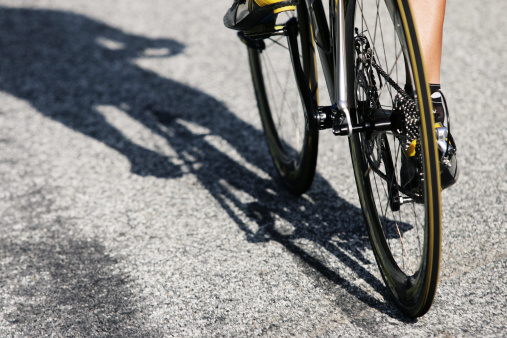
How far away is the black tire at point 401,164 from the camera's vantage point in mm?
1691

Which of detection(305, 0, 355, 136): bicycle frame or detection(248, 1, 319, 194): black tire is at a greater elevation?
detection(305, 0, 355, 136): bicycle frame

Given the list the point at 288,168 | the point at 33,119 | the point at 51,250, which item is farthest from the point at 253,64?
the point at 33,119

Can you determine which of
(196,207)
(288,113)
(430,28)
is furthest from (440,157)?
(288,113)

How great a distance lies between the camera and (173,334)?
85.7 inches

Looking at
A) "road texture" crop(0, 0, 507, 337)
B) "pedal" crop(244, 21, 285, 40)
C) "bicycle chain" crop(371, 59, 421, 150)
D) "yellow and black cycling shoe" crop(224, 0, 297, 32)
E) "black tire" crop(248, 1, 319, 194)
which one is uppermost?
"yellow and black cycling shoe" crop(224, 0, 297, 32)

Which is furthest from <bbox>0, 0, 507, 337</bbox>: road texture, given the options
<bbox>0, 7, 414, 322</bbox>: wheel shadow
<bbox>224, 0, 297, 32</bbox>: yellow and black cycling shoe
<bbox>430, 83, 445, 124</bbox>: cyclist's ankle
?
<bbox>224, 0, 297, 32</bbox>: yellow and black cycling shoe

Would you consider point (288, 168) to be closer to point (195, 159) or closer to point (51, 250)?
point (195, 159)

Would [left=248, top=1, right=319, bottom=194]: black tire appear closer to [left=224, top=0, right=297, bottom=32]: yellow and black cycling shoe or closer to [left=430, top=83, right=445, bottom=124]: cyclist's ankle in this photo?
[left=224, top=0, right=297, bottom=32]: yellow and black cycling shoe

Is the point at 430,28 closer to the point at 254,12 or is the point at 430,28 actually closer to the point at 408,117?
the point at 408,117

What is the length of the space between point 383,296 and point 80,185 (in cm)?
189

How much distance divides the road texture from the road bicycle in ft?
0.54

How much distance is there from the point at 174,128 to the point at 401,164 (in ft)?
6.31

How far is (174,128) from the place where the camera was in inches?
144

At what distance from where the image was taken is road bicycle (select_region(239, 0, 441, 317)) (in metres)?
1.73
